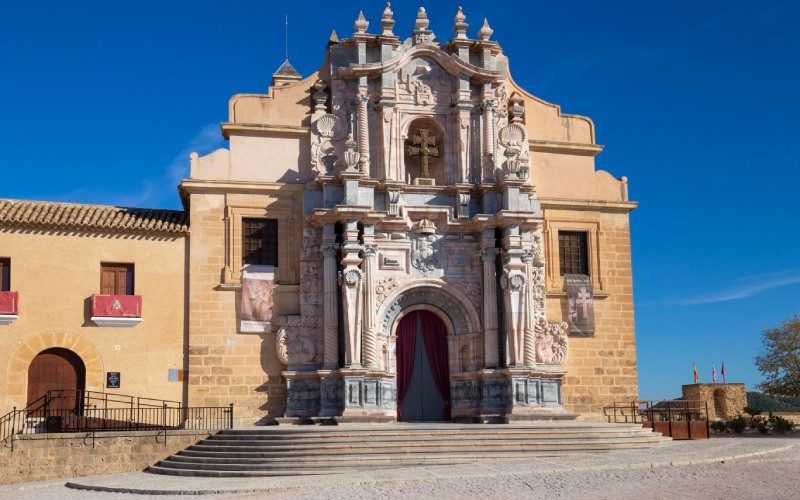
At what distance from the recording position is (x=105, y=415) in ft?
77.7

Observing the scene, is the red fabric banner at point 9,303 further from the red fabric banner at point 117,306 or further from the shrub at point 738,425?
the shrub at point 738,425

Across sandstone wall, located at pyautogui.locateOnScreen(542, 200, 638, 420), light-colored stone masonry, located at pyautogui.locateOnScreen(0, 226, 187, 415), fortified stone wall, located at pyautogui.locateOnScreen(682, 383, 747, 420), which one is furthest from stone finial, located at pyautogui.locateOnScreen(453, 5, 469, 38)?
fortified stone wall, located at pyautogui.locateOnScreen(682, 383, 747, 420)

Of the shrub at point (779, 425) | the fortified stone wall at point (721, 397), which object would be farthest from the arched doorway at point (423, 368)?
the fortified stone wall at point (721, 397)

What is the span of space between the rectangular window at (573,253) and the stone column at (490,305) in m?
2.63

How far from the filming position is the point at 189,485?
1836 cm

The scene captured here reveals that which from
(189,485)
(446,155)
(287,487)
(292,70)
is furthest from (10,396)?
(292,70)

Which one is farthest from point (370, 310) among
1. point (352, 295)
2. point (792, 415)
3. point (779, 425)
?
point (792, 415)

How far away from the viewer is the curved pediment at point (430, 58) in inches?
1056

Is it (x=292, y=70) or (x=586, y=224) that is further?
(x=292, y=70)

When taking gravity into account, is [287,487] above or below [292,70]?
below

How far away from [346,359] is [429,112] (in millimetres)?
7362

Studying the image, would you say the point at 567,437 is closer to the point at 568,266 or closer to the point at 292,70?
the point at 568,266

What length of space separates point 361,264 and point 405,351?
9.12ft

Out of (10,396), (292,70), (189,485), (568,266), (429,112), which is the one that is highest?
(292,70)
